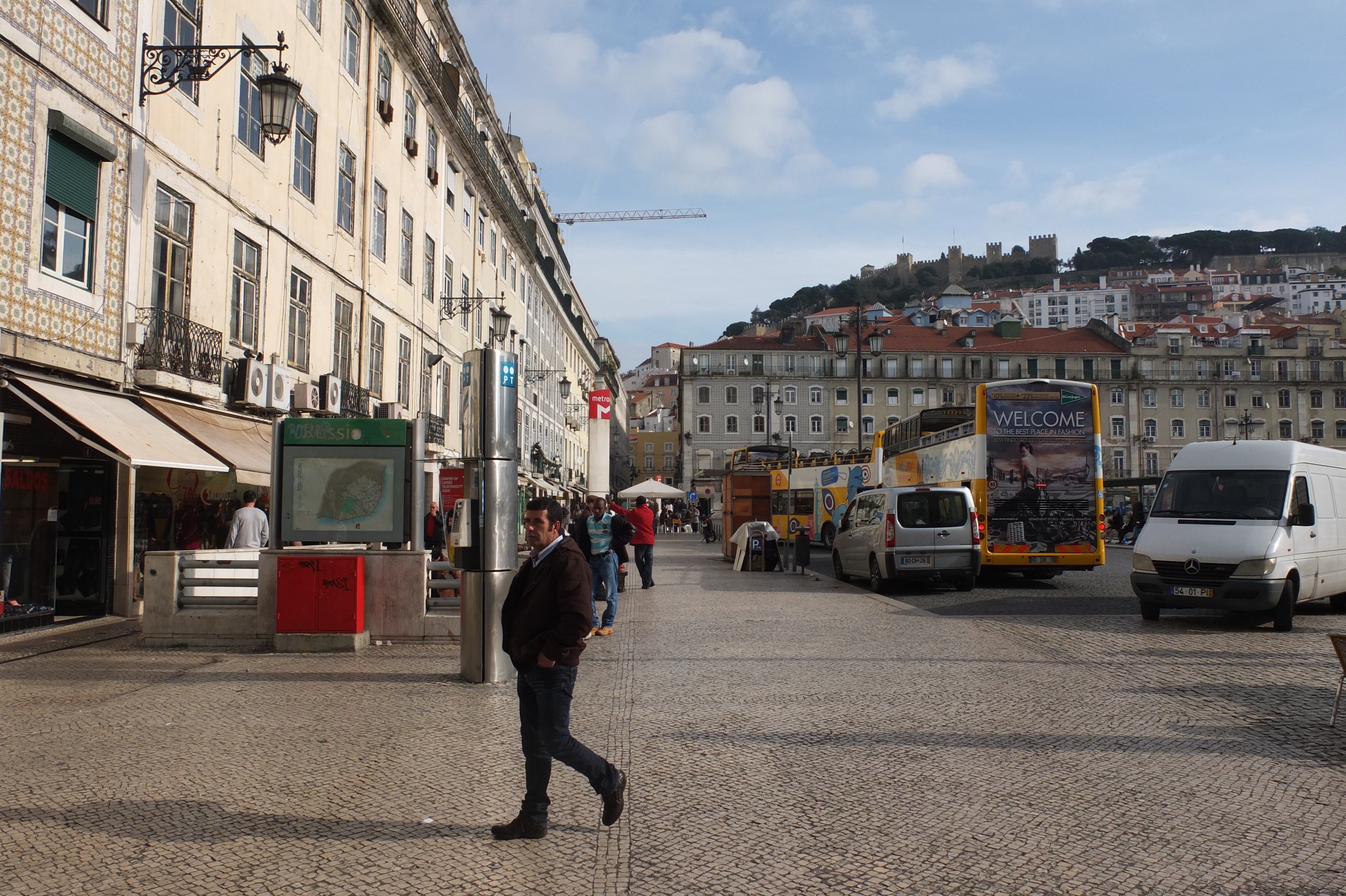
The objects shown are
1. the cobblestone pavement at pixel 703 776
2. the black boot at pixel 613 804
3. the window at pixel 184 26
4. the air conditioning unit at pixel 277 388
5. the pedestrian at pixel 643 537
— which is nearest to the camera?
the cobblestone pavement at pixel 703 776

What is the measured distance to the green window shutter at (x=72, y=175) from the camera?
13.2 m

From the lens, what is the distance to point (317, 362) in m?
22.4

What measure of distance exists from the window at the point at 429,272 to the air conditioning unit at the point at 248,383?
504 inches

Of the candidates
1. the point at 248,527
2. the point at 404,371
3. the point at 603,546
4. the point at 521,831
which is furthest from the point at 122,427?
the point at 404,371

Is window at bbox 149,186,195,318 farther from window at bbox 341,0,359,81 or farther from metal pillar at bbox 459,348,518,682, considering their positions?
window at bbox 341,0,359,81

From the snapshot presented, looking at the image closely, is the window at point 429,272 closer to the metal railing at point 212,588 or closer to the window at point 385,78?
the window at point 385,78

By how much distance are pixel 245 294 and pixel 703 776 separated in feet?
50.7

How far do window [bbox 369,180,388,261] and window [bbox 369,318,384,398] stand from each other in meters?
1.66

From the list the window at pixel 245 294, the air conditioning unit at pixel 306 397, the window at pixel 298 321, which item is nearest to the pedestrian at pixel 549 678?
the window at pixel 245 294

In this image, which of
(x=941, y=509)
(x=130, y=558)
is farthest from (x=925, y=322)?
(x=130, y=558)

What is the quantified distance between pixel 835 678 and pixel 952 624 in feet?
16.5

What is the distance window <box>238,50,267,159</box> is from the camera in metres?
18.6

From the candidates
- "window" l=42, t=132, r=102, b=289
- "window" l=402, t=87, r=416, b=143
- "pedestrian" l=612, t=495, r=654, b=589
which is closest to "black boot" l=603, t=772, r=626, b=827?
"window" l=42, t=132, r=102, b=289

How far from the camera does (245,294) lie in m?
19.0
